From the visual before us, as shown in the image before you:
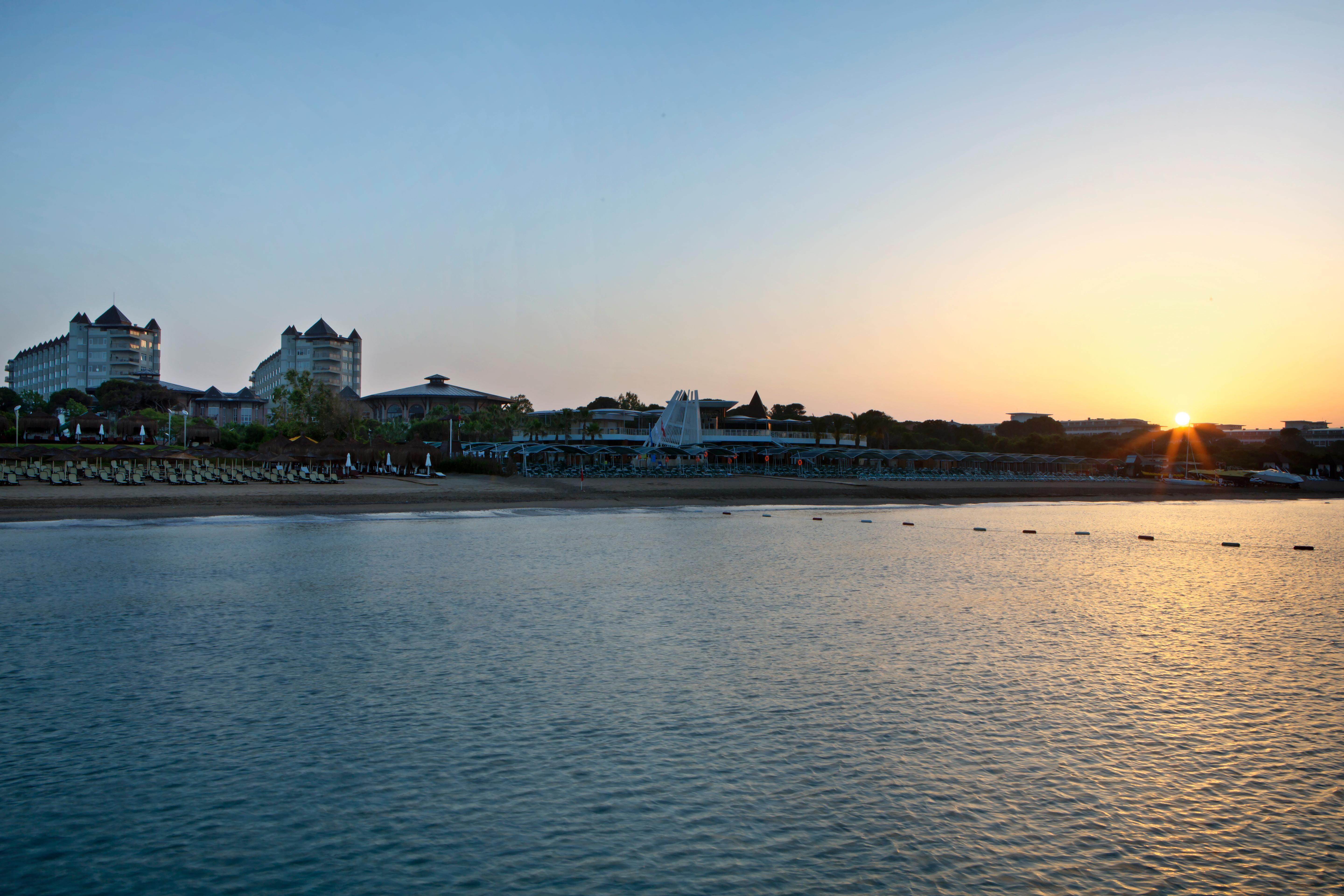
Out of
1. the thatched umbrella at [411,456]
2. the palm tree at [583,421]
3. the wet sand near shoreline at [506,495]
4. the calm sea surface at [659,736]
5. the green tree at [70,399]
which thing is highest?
the green tree at [70,399]

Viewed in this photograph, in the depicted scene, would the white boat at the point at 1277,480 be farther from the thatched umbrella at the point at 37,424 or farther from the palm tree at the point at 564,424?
the thatched umbrella at the point at 37,424

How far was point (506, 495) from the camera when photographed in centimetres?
3516

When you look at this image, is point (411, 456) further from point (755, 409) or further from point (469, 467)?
point (755, 409)

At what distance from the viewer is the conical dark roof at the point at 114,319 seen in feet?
381

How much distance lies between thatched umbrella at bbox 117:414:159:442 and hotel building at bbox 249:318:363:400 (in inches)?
2966

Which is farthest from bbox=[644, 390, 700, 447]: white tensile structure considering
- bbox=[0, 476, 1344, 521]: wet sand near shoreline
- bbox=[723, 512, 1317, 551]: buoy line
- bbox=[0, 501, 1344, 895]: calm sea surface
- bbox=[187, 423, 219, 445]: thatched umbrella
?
bbox=[0, 501, 1344, 895]: calm sea surface

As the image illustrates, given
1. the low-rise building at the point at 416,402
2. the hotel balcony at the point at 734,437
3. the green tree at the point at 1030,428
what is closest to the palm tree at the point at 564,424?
the hotel balcony at the point at 734,437

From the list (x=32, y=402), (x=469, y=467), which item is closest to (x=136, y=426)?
(x=469, y=467)

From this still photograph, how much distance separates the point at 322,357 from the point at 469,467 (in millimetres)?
96399

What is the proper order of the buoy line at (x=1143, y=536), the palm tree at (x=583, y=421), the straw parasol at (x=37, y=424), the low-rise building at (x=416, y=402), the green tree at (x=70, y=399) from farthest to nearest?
the low-rise building at (x=416, y=402)
the palm tree at (x=583, y=421)
the green tree at (x=70, y=399)
the straw parasol at (x=37, y=424)
the buoy line at (x=1143, y=536)

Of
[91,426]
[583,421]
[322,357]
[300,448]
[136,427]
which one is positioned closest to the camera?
[300,448]

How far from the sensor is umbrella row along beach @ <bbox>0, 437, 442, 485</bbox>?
3306cm

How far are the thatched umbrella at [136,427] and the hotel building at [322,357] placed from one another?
7534 cm

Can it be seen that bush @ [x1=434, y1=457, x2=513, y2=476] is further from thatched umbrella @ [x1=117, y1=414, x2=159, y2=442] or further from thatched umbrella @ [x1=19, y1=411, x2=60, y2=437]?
thatched umbrella @ [x1=19, y1=411, x2=60, y2=437]
